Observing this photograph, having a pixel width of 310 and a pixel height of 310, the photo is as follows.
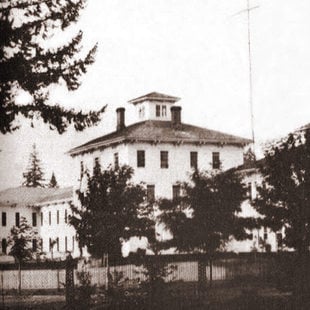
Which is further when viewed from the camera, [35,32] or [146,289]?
[146,289]

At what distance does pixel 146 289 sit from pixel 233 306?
1560 millimetres

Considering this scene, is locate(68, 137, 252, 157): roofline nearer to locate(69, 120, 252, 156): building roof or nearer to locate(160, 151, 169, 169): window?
locate(69, 120, 252, 156): building roof

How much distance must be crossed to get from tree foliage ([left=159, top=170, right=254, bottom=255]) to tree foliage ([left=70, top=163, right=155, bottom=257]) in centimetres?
230

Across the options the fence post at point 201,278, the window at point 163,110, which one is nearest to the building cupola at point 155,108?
the window at point 163,110

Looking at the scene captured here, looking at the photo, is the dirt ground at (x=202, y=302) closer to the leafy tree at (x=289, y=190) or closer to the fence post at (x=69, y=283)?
the fence post at (x=69, y=283)

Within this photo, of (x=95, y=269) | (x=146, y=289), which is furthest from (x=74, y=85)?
(x=95, y=269)

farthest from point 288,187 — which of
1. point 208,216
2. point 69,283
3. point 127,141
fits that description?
point 127,141

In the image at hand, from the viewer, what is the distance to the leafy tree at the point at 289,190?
13.4m

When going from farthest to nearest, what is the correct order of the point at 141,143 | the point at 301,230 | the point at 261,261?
the point at 141,143
the point at 261,261
the point at 301,230

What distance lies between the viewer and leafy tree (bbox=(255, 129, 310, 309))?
13383 mm

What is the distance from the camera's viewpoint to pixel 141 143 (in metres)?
24.6

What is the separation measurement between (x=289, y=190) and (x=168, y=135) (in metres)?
11.5

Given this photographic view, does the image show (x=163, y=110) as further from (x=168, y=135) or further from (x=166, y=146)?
(x=166, y=146)

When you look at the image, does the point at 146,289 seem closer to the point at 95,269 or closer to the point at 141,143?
the point at 95,269
